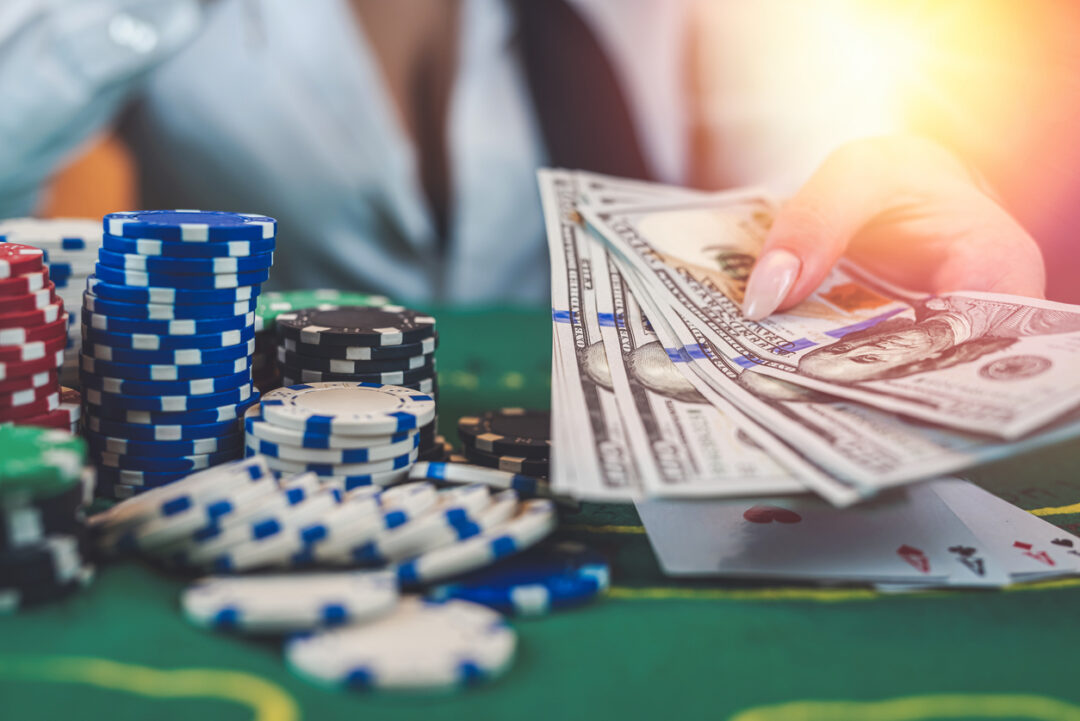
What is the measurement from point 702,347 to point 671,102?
3.09m

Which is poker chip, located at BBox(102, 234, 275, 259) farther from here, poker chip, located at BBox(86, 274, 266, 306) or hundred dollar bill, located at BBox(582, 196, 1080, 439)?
hundred dollar bill, located at BBox(582, 196, 1080, 439)

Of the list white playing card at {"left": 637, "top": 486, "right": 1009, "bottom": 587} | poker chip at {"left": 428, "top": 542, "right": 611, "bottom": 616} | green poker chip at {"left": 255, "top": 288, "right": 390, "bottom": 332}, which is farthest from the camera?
green poker chip at {"left": 255, "top": 288, "right": 390, "bottom": 332}

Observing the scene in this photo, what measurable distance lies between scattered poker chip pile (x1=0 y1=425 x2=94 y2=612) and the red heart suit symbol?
95cm

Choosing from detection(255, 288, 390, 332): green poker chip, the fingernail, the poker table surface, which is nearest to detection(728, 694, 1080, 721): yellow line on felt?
A: the poker table surface

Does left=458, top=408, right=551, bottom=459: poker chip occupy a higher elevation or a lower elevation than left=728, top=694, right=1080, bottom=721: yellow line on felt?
higher

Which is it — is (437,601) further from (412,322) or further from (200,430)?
(412,322)

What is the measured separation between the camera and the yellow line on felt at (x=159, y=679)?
837 mm

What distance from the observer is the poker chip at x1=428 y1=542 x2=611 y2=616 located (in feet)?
3.41

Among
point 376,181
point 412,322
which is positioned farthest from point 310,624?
point 376,181

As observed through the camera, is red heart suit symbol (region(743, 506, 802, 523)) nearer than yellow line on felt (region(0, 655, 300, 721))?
No

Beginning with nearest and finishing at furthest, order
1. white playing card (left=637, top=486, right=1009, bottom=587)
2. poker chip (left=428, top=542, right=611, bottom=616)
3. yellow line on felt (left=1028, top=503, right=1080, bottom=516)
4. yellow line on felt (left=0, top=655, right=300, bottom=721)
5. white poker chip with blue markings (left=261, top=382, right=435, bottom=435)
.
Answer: yellow line on felt (left=0, top=655, right=300, bottom=721) < poker chip (left=428, top=542, right=611, bottom=616) < white playing card (left=637, top=486, right=1009, bottom=587) < white poker chip with blue markings (left=261, top=382, right=435, bottom=435) < yellow line on felt (left=1028, top=503, right=1080, bottom=516)

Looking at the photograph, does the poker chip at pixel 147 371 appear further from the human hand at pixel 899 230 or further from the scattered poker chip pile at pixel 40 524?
the human hand at pixel 899 230

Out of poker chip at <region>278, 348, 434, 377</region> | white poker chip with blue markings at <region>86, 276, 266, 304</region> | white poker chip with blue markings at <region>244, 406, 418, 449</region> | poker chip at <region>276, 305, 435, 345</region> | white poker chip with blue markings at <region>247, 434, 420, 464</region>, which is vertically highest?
white poker chip with blue markings at <region>86, 276, 266, 304</region>

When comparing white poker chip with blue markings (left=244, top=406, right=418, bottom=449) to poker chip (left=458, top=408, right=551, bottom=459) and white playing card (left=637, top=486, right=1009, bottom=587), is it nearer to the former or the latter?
poker chip (left=458, top=408, right=551, bottom=459)
